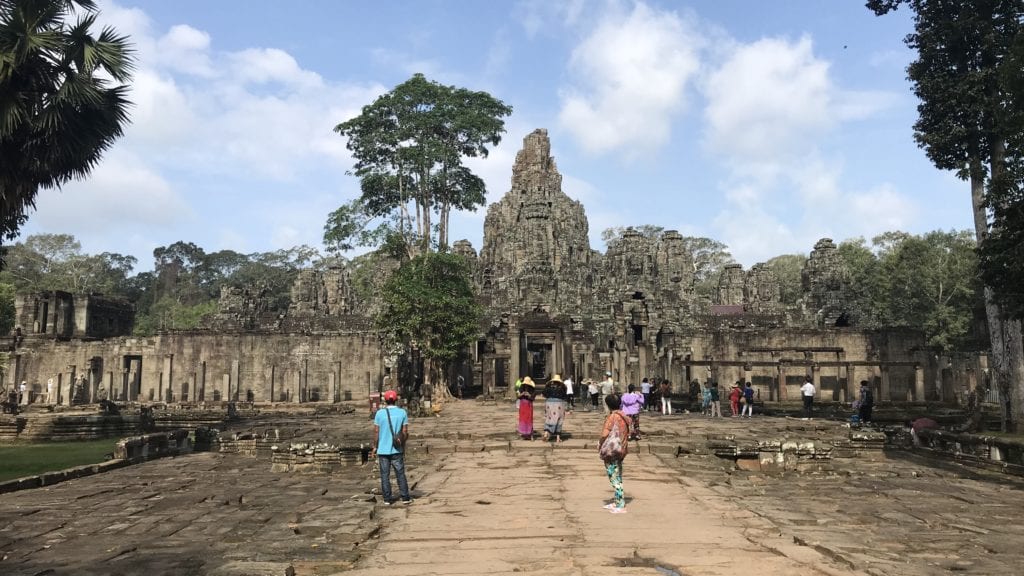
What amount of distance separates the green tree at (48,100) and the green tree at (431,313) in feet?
35.9

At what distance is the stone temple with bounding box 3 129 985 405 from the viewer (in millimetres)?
26270

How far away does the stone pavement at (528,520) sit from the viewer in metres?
5.43

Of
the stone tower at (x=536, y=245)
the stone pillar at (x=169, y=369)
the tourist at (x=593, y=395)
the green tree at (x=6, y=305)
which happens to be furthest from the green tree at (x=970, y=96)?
the green tree at (x=6, y=305)

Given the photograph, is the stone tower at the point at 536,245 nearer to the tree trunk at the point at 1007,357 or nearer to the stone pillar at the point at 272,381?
the stone pillar at the point at 272,381

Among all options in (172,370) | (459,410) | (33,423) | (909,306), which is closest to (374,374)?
(172,370)

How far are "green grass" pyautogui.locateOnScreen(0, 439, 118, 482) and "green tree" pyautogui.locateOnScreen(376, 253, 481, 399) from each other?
30.9 feet

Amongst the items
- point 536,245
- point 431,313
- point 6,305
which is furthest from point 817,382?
point 6,305

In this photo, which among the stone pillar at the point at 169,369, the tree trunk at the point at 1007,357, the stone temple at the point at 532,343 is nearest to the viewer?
the tree trunk at the point at 1007,357

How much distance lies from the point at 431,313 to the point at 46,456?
39.3 ft

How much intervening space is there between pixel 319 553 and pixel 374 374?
2643 centimetres

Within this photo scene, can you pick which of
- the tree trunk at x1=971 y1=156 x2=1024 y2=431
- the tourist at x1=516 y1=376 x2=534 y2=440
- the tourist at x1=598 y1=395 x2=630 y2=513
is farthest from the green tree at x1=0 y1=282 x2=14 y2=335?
the tree trunk at x1=971 y1=156 x2=1024 y2=431

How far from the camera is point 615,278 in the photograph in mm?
30766

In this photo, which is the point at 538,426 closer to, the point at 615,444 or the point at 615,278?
the point at 615,444

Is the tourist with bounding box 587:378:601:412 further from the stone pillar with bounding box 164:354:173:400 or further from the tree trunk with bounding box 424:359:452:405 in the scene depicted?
the stone pillar with bounding box 164:354:173:400
